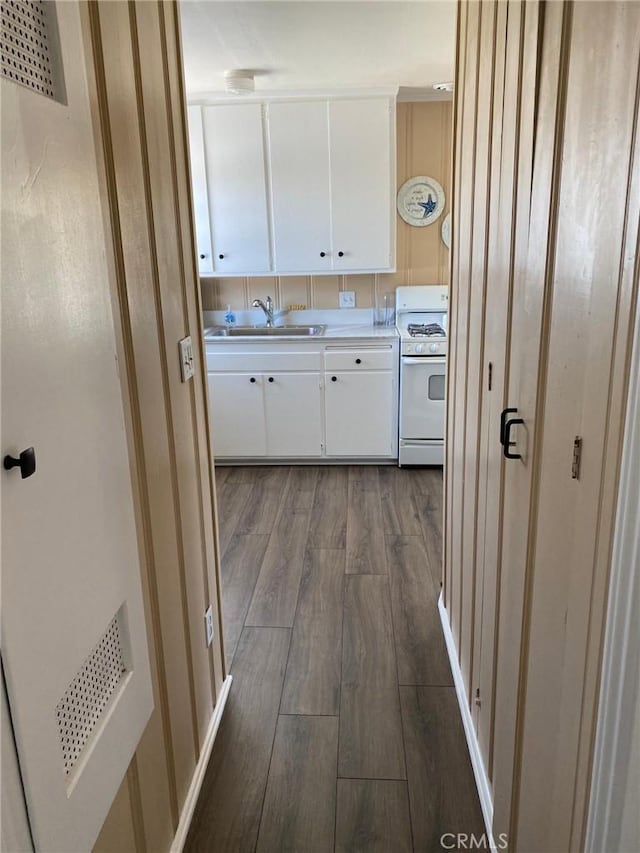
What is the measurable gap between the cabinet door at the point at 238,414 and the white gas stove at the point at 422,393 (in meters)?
0.98

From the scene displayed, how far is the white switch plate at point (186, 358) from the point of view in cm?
169

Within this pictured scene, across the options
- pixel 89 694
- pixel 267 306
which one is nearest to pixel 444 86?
pixel 267 306

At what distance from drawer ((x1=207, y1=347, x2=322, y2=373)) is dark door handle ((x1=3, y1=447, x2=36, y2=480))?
3.44m

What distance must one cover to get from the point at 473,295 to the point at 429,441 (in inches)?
95.7

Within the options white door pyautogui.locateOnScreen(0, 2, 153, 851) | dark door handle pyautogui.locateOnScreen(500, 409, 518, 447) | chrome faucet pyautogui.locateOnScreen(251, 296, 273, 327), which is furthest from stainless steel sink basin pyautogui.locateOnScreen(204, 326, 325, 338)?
white door pyautogui.locateOnScreen(0, 2, 153, 851)

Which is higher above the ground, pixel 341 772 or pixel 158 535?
pixel 158 535

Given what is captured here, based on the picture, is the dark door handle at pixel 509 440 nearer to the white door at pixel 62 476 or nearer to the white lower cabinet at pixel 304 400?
the white door at pixel 62 476

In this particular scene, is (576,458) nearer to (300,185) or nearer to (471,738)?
(471,738)

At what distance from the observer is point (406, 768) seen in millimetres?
1865

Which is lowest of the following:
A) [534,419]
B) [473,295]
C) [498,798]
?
[498,798]

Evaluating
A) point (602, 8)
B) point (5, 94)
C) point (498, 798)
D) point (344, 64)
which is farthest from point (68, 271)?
point (344, 64)

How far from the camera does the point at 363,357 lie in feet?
13.5

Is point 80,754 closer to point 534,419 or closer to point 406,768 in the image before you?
point 534,419

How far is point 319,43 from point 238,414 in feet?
7.44
